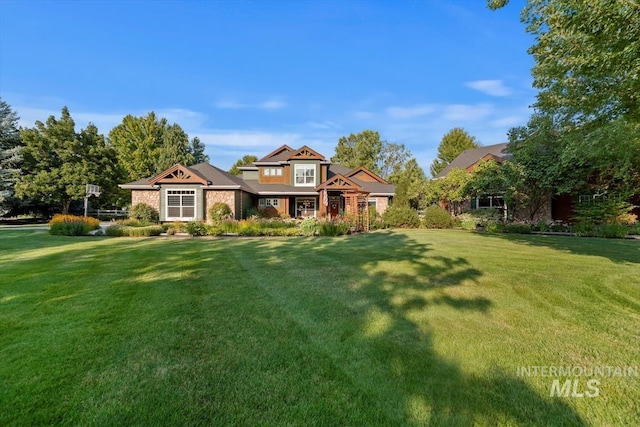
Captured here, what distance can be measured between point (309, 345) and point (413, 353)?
109 centimetres

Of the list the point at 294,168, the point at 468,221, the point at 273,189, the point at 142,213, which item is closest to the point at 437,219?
the point at 468,221

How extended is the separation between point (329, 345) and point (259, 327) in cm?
95

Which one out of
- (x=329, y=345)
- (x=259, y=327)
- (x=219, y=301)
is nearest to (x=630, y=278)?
(x=329, y=345)

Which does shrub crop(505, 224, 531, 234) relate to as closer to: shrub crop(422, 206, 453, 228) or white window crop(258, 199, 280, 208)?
shrub crop(422, 206, 453, 228)

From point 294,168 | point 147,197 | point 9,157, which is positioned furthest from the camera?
point 9,157

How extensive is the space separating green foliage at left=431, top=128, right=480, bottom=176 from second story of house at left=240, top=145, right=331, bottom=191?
24.9m

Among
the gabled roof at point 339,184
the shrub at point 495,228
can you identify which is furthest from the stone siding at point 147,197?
the shrub at point 495,228

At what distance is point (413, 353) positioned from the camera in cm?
309

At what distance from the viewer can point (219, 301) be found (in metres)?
4.61

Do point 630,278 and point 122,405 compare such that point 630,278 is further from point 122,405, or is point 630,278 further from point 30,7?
point 30,7

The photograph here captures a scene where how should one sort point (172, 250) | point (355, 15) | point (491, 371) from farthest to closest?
point (355, 15) → point (172, 250) → point (491, 371)

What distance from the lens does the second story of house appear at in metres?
24.9

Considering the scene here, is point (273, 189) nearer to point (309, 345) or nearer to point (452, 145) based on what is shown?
point (309, 345)

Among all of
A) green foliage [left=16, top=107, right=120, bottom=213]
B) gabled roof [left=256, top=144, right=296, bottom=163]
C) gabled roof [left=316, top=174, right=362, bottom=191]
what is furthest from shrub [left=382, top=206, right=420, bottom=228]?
green foliage [left=16, top=107, right=120, bottom=213]
